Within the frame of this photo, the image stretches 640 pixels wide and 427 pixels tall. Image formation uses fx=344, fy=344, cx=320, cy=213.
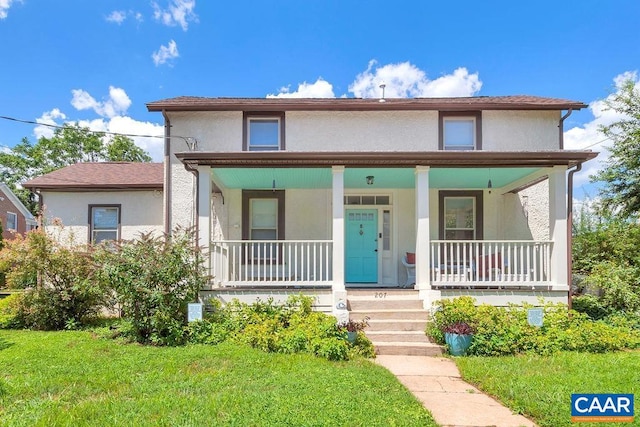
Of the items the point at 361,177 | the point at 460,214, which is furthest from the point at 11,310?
the point at 460,214

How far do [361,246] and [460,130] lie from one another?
4.21m

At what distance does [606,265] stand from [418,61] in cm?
978

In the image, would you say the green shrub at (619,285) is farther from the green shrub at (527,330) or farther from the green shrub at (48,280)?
the green shrub at (48,280)

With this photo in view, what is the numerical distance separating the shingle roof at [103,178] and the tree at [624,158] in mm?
14605

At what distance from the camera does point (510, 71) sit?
12258 mm

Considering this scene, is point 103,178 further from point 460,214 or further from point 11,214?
point 11,214

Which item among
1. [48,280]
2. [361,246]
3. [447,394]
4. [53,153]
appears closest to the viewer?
[447,394]

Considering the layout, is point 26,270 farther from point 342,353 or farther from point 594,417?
point 594,417

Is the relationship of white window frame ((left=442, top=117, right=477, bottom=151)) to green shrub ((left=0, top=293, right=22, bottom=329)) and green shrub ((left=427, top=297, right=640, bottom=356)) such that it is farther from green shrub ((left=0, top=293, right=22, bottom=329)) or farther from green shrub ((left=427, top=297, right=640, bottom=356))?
green shrub ((left=0, top=293, right=22, bottom=329))

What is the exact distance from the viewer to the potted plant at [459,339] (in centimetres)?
584

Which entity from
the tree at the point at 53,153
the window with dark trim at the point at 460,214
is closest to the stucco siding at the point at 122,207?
the window with dark trim at the point at 460,214

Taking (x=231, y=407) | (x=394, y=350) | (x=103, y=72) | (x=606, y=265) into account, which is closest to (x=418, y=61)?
(x=606, y=265)

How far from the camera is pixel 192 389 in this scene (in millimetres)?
4031

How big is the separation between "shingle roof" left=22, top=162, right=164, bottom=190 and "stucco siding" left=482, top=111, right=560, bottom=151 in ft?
30.3
